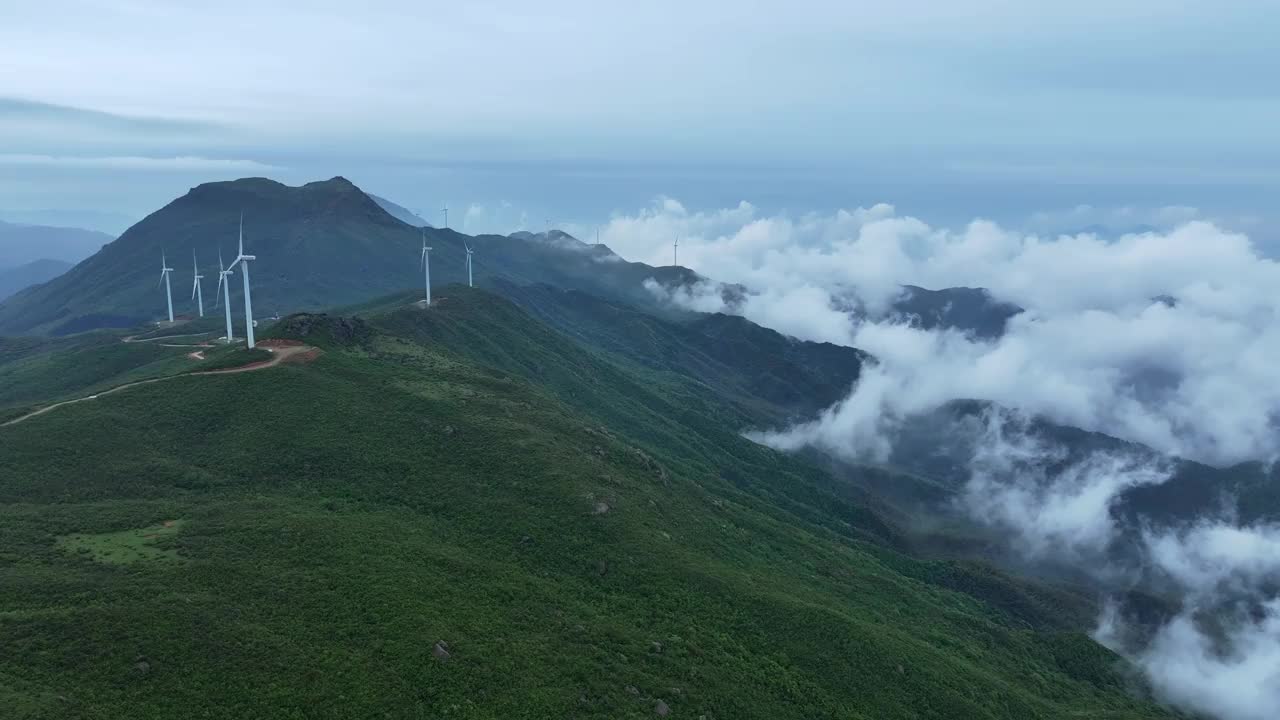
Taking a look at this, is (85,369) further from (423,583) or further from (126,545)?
(423,583)

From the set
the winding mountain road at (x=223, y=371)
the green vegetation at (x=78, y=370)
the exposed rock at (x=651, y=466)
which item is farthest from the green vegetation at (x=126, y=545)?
the green vegetation at (x=78, y=370)

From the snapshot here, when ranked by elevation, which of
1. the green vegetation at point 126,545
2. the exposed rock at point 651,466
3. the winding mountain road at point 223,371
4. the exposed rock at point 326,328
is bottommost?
the exposed rock at point 651,466

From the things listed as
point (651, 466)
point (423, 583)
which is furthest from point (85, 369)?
point (423, 583)

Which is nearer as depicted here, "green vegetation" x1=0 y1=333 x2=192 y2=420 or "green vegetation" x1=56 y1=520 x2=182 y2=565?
"green vegetation" x1=56 y1=520 x2=182 y2=565

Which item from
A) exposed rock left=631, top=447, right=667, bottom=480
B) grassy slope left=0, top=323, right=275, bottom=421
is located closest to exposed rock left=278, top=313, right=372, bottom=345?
grassy slope left=0, top=323, right=275, bottom=421

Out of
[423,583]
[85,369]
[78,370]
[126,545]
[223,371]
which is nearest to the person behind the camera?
[126,545]

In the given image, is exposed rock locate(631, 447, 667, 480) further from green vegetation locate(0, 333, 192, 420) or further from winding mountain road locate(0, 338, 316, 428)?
green vegetation locate(0, 333, 192, 420)

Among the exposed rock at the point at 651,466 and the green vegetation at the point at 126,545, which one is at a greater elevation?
the green vegetation at the point at 126,545

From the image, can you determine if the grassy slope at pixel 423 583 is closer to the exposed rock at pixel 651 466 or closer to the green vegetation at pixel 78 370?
the exposed rock at pixel 651 466

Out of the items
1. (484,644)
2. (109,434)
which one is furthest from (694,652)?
(109,434)
